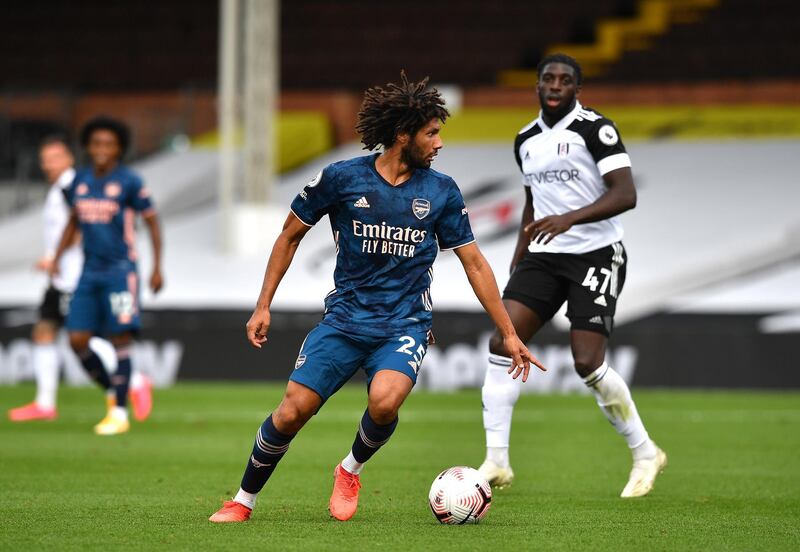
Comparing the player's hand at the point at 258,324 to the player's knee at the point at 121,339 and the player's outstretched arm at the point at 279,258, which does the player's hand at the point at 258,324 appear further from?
the player's knee at the point at 121,339

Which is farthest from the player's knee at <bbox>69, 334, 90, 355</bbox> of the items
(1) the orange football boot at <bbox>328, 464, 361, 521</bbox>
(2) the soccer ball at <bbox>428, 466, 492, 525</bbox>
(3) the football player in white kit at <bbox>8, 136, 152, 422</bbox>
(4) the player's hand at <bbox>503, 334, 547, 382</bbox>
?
(4) the player's hand at <bbox>503, 334, 547, 382</bbox>

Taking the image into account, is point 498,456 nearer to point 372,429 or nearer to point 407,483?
point 407,483

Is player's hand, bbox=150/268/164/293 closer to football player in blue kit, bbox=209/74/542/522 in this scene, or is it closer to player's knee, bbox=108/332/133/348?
player's knee, bbox=108/332/133/348

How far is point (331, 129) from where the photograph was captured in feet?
87.7

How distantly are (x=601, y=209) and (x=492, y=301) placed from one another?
1.18 metres

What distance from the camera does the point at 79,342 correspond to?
36.8 ft

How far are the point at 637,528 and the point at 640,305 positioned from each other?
45.5ft

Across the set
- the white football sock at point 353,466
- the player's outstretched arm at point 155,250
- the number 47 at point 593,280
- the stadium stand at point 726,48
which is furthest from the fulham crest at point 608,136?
the stadium stand at point 726,48

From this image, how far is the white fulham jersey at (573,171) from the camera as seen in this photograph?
25.3 feet

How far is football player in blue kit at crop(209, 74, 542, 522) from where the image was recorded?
6.36 m

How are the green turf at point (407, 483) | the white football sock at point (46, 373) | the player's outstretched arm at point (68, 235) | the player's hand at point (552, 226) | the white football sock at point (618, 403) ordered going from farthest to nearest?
the white football sock at point (46, 373)
the player's outstretched arm at point (68, 235)
the white football sock at point (618, 403)
the player's hand at point (552, 226)
the green turf at point (407, 483)

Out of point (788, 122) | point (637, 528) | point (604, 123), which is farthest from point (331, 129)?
point (637, 528)

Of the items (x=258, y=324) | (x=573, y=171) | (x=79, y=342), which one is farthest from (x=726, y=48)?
(x=258, y=324)

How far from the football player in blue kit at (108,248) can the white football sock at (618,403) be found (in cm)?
469
